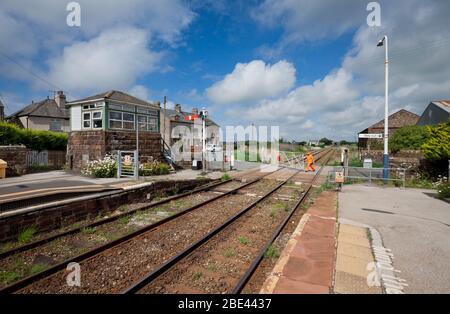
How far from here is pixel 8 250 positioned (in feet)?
17.1

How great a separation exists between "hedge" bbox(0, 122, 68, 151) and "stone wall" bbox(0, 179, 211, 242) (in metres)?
13.9

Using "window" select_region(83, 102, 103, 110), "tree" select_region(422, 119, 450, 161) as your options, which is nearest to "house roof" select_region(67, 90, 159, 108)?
"window" select_region(83, 102, 103, 110)

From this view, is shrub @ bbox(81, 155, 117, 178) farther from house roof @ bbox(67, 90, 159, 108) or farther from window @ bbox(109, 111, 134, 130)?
house roof @ bbox(67, 90, 159, 108)

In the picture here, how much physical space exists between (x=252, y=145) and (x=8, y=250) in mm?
32866

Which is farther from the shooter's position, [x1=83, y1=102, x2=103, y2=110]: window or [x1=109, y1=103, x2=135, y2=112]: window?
[x1=109, y1=103, x2=135, y2=112]: window

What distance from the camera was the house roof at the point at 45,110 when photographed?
32.5m

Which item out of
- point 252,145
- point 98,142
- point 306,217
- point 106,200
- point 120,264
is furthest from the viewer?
point 252,145

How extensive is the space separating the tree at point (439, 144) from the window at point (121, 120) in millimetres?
17861

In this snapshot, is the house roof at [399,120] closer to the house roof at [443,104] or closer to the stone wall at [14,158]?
the house roof at [443,104]

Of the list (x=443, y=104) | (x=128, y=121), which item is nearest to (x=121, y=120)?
(x=128, y=121)

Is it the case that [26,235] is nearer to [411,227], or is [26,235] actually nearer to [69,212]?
[69,212]

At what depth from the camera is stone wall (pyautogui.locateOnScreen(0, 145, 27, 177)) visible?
13.7 metres
